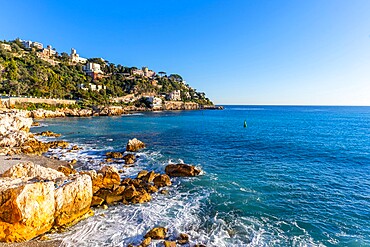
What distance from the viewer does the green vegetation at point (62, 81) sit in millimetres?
73625

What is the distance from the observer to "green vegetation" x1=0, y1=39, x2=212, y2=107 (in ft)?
242

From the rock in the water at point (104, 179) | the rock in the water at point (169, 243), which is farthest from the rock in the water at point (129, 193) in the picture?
the rock in the water at point (169, 243)

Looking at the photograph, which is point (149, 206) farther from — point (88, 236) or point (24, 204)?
point (24, 204)

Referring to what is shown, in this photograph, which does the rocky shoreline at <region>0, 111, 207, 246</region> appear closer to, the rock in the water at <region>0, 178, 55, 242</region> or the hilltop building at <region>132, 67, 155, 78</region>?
the rock in the water at <region>0, 178, 55, 242</region>

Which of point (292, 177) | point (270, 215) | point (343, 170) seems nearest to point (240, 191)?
point (270, 215)

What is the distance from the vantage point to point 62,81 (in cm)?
9781

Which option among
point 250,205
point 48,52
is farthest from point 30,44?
point 250,205

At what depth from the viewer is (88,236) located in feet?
33.2

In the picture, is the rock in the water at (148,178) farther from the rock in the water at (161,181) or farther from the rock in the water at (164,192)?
the rock in the water at (164,192)

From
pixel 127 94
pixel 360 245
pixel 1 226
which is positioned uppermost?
pixel 127 94

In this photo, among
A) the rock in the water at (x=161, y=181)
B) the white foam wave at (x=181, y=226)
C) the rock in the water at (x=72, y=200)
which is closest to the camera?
the white foam wave at (x=181, y=226)

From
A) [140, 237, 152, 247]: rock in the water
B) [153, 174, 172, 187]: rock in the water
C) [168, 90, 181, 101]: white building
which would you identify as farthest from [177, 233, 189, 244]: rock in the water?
[168, 90, 181, 101]: white building

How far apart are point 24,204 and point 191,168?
38.4ft

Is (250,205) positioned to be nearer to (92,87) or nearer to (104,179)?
(104,179)
